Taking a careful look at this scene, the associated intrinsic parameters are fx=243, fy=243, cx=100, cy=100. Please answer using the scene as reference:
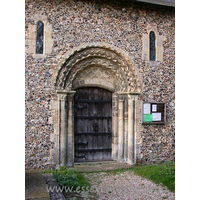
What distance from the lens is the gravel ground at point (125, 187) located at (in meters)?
4.98

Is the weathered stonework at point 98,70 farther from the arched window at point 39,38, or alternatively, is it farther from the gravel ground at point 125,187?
the gravel ground at point 125,187

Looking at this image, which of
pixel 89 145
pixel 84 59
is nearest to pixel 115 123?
pixel 89 145

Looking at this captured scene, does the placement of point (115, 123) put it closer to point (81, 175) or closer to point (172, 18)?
point (81, 175)

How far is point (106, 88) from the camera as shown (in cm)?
716

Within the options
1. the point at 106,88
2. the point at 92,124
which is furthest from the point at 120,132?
the point at 106,88

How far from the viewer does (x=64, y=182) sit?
5.29 meters

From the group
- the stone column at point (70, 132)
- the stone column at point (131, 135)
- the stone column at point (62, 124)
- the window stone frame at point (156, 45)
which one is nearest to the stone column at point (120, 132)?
the stone column at point (131, 135)

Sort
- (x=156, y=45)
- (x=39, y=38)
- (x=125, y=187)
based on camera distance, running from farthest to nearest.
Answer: (x=156, y=45) → (x=39, y=38) → (x=125, y=187)

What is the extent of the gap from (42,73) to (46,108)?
0.91 metres

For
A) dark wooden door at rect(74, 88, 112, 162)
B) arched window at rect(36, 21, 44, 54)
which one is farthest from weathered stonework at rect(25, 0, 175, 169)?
dark wooden door at rect(74, 88, 112, 162)

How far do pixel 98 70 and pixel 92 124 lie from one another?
5.21 feet

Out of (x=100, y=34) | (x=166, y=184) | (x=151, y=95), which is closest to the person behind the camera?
(x=166, y=184)

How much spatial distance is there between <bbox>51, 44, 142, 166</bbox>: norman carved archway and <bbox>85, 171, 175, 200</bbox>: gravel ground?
36.5 inches

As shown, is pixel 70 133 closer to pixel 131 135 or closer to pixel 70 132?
pixel 70 132
